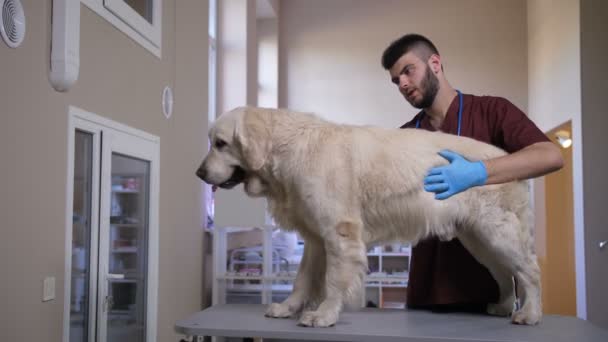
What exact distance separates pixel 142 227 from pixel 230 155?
199cm

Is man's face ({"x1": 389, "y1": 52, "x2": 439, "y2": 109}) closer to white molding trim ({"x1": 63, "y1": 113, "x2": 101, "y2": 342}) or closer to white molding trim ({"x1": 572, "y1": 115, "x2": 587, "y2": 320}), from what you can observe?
white molding trim ({"x1": 63, "y1": 113, "x2": 101, "y2": 342})

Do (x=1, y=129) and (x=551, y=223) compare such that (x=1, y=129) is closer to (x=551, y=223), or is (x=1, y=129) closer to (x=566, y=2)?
(x=566, y=2)

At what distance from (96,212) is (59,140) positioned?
55cm

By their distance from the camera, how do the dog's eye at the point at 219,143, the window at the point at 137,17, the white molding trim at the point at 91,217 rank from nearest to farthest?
the dog's eye at the point at 219,143 < the white molding trim at the point at 91,217 < the window at the point at 137,17

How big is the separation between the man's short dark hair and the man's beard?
0.23ft

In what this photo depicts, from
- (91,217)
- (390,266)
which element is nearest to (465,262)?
(91,217)

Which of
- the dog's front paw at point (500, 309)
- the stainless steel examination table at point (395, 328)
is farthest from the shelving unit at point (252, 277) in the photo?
the stainless steel examination table at point (395, 328)

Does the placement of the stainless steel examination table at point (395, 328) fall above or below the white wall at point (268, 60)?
below

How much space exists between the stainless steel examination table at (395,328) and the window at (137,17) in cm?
190

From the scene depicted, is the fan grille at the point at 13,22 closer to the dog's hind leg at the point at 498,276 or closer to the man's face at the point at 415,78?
the man's face at the point at 415,78

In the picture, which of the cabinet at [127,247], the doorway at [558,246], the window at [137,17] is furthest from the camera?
the doorway at [558,246]

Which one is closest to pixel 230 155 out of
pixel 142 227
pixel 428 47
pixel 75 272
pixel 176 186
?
pixel 428 47

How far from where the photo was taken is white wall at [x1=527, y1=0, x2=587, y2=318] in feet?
17.4

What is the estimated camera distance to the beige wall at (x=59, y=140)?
239cm
